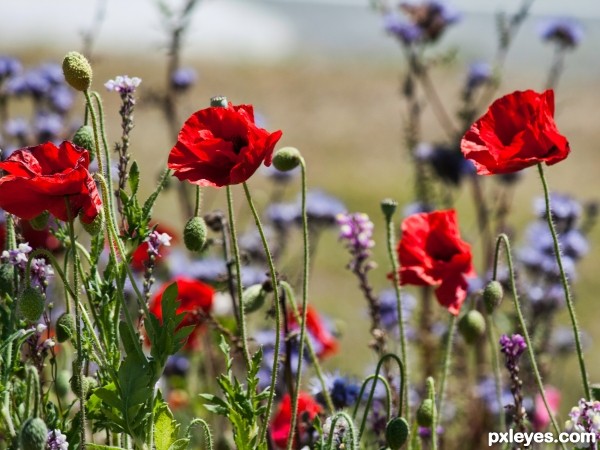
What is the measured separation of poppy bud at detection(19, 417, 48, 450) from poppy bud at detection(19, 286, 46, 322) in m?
0.18

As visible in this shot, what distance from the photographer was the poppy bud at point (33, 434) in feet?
4.07

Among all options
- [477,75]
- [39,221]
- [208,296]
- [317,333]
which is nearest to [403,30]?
[477,75]

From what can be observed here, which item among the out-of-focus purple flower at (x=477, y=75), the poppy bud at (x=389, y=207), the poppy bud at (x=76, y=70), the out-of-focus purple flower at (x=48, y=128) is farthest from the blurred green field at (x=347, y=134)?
the poppy bud at (x=76, y=70)

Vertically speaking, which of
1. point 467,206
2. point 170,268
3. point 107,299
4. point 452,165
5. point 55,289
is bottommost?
point 107,299

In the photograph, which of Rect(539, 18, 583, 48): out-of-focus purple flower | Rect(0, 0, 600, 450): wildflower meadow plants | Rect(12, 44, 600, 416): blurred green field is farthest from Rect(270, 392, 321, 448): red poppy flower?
Rect(12, 44, 600, 416): blurred green field

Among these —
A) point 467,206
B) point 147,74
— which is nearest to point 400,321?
point 467,206

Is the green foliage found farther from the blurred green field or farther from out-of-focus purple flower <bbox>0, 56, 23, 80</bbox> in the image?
the blurred green field

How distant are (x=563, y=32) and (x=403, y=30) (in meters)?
0.56

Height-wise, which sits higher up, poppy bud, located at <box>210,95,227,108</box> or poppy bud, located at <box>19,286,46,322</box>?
poppy bud, located at <box>210,95,227,108</box>

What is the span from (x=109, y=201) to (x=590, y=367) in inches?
179

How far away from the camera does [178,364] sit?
9.71 feet

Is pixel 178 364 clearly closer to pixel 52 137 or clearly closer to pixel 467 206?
pixel 52 137

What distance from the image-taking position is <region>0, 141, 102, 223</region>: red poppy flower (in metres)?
1.30

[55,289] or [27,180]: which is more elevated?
[55,289]
